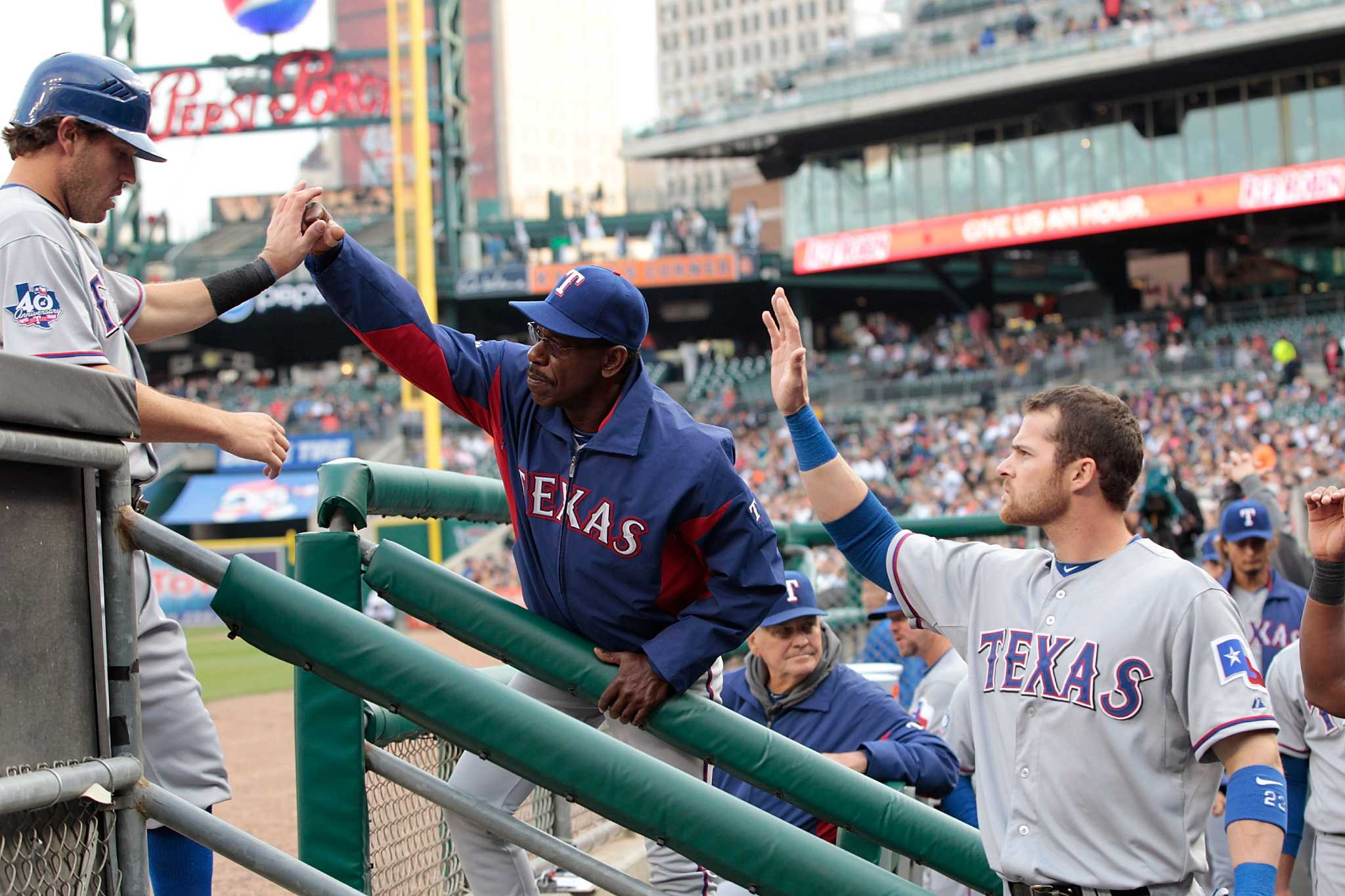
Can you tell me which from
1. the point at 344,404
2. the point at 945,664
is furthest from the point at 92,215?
the point at 344,404

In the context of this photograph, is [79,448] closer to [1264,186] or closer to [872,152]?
[1264,186]

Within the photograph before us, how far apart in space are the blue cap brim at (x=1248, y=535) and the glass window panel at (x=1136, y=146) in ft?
86.8

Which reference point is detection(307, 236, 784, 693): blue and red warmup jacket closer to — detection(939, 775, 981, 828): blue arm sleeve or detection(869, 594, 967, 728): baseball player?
detection(939, 775, 981, 828): blue arm sleeve

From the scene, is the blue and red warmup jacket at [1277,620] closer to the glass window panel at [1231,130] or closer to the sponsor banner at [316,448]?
the glass window panel at [1231,130]

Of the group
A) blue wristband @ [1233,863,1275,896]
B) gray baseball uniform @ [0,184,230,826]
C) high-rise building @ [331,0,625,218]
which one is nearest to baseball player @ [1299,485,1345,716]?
blue wristband @ [1233,863,1275,896]

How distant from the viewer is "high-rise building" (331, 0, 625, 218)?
110 metres

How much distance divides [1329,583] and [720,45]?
121 metres

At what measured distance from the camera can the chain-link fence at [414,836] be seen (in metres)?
2.71

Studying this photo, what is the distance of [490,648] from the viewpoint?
90.0 inches

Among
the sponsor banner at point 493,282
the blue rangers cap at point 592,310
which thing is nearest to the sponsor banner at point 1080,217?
the sponsor banner at point 493,282

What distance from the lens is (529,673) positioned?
234cm

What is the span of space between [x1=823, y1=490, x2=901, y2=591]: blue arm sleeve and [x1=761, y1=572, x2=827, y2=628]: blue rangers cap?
3.01 feet

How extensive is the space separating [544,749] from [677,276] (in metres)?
33.8

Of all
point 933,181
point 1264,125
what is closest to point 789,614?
point 1264,125
